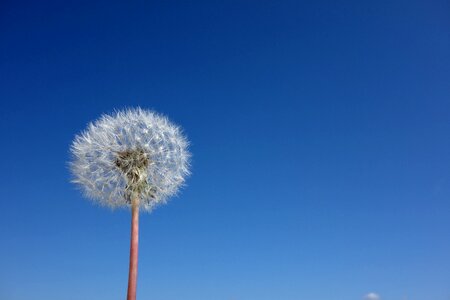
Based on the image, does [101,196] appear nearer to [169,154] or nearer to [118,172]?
[118,172]

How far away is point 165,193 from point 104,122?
4281 mm

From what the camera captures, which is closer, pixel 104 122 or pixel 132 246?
pixel 132 246

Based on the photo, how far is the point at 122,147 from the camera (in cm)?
1961

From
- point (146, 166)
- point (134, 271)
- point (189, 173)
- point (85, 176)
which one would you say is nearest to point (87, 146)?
point (85, 176)

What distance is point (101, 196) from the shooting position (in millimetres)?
19844

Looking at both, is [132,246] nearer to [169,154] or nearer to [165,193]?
[165,193]

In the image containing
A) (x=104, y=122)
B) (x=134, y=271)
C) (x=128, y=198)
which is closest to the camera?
(x=134, y=271)

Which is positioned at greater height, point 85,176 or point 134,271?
point 85,176

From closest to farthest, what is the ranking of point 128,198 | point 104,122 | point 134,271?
1. point 134,271
2. point 128,198
3. point 104,122

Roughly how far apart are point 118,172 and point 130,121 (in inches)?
104

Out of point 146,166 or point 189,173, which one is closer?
point 146,166

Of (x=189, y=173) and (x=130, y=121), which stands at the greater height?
(x=130, y=121)

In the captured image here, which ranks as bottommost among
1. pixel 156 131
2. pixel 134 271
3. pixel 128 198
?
pixel 134 271

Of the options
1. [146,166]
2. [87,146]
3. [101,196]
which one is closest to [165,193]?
[146,166]
